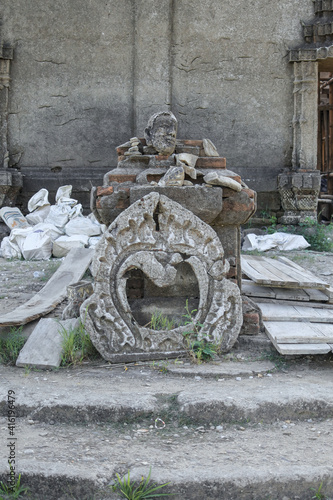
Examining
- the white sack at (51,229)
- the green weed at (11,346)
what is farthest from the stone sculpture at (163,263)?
the white sack at (51,229)

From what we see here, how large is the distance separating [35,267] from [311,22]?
5.65 m

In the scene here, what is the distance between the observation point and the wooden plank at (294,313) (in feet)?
12.1

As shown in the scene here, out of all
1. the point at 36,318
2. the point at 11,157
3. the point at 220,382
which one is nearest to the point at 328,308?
the point at 220,382

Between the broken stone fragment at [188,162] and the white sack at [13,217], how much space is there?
4272 millimetres

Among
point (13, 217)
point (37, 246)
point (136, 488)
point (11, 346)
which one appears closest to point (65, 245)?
point (37, 246)

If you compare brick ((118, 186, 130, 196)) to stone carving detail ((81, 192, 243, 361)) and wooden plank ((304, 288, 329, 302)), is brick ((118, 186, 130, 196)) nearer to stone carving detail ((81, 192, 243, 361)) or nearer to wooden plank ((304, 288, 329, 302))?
stone carving detail ((81, 192, 243, 361))

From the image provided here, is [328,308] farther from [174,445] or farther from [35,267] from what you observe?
[35,267]

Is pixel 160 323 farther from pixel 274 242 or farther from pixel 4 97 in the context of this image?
pixel 4 97

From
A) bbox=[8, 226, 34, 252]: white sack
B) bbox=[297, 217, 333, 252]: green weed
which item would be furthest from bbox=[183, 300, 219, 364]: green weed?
bbox=[297, 217, 333, 252]: green weed

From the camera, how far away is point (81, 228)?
23.7ft

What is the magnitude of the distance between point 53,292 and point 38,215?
3185 millimetres

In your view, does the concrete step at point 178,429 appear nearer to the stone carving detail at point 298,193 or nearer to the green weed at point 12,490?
the green weed at point 12,490

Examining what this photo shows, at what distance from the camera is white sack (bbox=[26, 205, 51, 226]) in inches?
301

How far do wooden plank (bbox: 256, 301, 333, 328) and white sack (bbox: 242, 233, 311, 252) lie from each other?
3.35 meters
